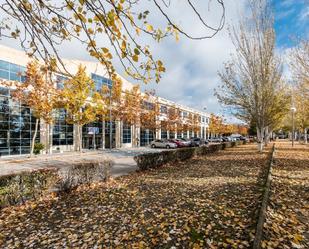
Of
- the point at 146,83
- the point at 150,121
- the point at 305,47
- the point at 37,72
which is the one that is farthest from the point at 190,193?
the point at 150,121

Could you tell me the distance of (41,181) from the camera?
7.43 metres

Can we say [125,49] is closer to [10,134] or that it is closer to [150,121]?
[10,134]

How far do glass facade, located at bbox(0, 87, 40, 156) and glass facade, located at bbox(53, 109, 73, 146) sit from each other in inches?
130

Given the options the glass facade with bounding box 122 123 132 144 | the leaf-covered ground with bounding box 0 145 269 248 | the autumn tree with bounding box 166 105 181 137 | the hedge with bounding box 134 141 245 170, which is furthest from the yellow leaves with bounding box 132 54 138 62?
the autumn tree with bounding box 166 105 181 137

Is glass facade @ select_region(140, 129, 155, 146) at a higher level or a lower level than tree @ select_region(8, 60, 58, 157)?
lower

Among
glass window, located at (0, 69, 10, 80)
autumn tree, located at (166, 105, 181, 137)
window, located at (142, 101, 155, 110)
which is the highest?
glass window, located at (0, 69, 10, 80)

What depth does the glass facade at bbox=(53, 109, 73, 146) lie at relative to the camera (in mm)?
29484

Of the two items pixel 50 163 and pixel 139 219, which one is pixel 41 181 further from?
pixel 50 163

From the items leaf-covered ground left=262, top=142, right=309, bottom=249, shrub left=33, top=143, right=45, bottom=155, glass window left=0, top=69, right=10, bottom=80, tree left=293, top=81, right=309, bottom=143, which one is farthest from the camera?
shrub left=33, top=143, right=45, bottom=155

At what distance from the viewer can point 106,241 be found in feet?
14.6

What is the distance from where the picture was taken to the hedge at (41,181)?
661cm

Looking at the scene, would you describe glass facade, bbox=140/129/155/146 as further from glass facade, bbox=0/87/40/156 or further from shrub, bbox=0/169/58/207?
shrub, bbox=0/169/58/207

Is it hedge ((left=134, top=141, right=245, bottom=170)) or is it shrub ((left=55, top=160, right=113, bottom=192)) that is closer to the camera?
shrub ((left=55, top=160, right=113, bottom=192))

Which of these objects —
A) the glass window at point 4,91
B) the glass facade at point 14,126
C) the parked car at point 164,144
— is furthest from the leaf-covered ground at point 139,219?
the parked car at point 164,144
